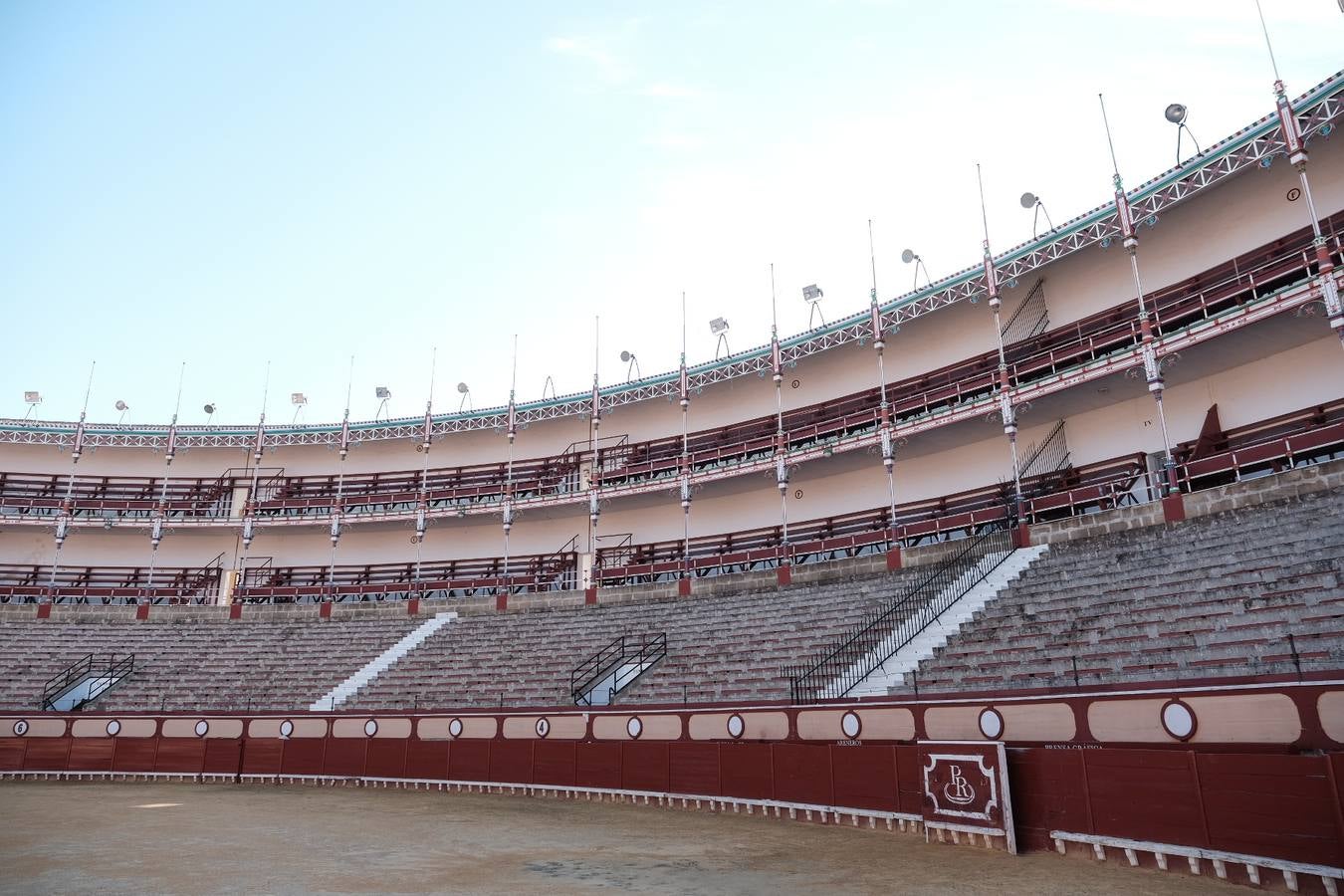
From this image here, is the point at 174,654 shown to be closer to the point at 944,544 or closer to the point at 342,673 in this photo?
the point at 342,673

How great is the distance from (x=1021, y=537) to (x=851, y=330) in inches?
441

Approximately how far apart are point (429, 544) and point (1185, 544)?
109ft

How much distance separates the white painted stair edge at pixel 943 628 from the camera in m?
18.3

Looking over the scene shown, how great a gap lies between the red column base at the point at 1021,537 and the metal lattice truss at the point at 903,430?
4706mm

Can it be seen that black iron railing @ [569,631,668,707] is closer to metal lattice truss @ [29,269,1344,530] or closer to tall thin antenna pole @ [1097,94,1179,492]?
metal lattice truss @ [29,269,1344,530]

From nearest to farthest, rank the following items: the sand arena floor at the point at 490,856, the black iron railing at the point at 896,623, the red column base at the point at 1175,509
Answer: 1. the sand arena floor at the point at 490,856
2. the black iron railing at the point at 896,623
3. the red column base at the point at 1175,509

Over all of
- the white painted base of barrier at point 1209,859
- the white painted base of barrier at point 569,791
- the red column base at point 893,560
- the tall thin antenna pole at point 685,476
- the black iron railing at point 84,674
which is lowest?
the white painted base of barrier at point 569,791

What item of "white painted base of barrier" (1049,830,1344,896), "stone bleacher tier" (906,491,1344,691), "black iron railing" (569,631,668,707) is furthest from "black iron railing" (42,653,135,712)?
"white painted base of barrier" (1049,830,1344,896)

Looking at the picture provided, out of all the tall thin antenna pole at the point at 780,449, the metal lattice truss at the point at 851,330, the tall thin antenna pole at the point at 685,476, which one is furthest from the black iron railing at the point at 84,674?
the tall thin antenna pole at the point at 780,449

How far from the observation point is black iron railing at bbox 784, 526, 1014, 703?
1911cm

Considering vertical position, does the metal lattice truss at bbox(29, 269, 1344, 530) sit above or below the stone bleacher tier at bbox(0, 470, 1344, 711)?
above

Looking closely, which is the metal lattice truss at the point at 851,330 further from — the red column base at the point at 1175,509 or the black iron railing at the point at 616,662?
the black iron railing at the point at 616,662

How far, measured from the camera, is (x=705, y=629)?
2595cm

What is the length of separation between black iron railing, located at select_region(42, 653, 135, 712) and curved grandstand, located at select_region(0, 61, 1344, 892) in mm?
216
